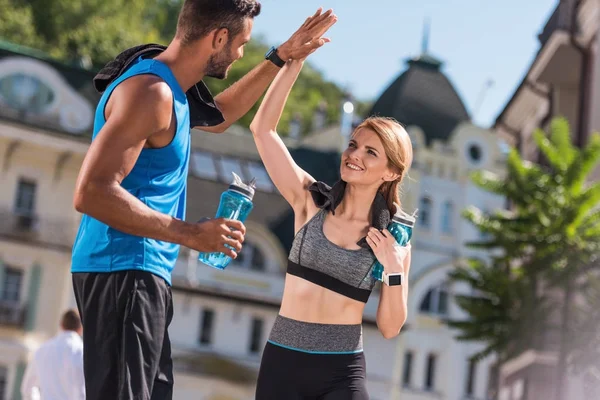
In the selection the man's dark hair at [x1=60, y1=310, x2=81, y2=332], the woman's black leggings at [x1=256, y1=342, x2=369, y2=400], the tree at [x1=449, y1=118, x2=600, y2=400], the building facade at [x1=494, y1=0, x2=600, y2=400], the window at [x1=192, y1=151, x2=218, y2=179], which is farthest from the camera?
the window at [x1=192, y1=151, x2=218, y2=179]

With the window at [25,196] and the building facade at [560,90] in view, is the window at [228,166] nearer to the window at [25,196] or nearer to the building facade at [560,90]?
Result: the window at [25,196]

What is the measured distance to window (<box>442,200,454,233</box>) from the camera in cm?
5072

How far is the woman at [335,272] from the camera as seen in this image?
538cm

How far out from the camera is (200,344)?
44594mm

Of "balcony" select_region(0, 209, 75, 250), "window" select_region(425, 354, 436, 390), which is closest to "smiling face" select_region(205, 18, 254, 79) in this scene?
"balcony" select_region(0, 209, 75, 250)

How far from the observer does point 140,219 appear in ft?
13.9

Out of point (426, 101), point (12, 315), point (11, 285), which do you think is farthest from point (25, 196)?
point (426, 101)

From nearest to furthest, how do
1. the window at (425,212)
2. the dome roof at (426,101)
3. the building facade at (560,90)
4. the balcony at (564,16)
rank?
the building facade at (560,90) < the balcony at (564,16) < the window at (425,212) < the dome roof at (426,101)

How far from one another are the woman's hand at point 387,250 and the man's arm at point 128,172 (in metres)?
1.09

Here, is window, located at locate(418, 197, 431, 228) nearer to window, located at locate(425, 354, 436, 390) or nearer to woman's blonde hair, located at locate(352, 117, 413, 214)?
window, located at locate(425, 354, 436, 390)

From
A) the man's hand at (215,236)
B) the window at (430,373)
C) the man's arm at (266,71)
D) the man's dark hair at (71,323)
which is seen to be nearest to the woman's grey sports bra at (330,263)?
the man's arm at (266,71)

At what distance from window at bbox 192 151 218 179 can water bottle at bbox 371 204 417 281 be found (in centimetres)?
4178

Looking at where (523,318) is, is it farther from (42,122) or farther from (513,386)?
(42,122)

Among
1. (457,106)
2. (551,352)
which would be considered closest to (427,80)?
(457,106)
